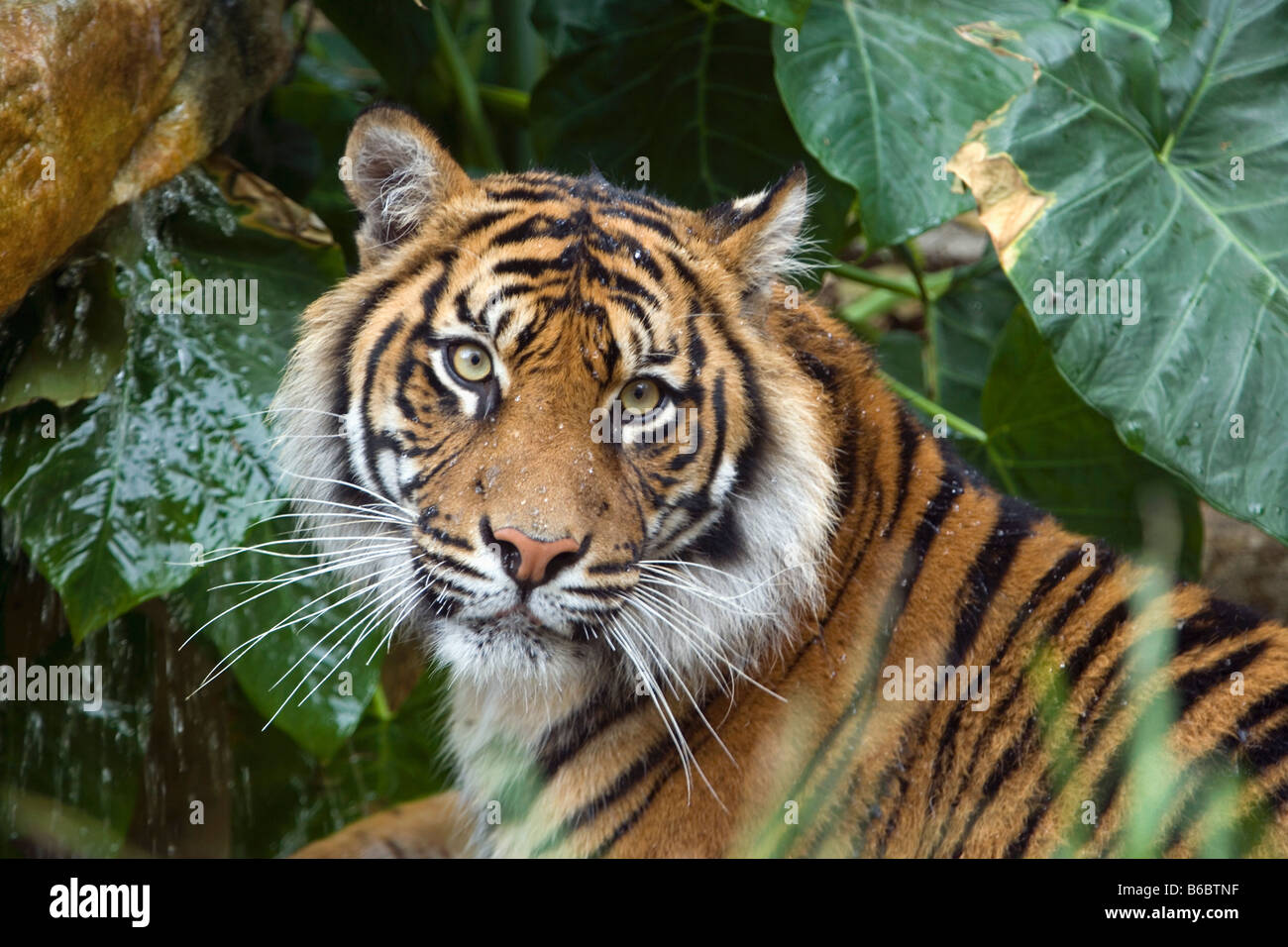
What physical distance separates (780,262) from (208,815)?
100 inches

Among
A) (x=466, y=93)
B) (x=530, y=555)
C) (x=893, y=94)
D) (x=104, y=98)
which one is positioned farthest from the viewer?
(x=466, y=93)

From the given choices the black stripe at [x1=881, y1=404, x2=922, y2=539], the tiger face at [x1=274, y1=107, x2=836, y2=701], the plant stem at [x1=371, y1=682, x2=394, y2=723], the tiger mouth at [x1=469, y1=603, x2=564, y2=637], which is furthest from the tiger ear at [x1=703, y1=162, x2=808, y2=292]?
the plant stem at [x1=371, y1=682, x2=394, y2=723]

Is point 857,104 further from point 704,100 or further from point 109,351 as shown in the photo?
point 109,351

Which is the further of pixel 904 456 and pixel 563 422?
pixel 904 456

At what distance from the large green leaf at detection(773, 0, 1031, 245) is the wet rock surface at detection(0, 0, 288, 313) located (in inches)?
65.1

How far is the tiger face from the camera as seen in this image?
2.52 metres

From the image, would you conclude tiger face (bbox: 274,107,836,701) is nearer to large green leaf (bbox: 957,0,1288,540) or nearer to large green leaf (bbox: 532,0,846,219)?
large green leaf (bbox: 957,0,1288,540)

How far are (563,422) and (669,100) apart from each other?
2071 millimetres

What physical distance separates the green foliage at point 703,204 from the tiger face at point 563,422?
0.57 metres

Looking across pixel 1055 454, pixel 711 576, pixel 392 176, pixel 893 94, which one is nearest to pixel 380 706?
pixel 711 576

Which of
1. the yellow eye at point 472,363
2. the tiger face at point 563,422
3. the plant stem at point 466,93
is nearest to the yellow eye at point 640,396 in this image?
the tiger face at point 563,422

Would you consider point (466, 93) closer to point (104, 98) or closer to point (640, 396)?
point (104, 98)

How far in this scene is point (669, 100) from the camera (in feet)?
14.0
